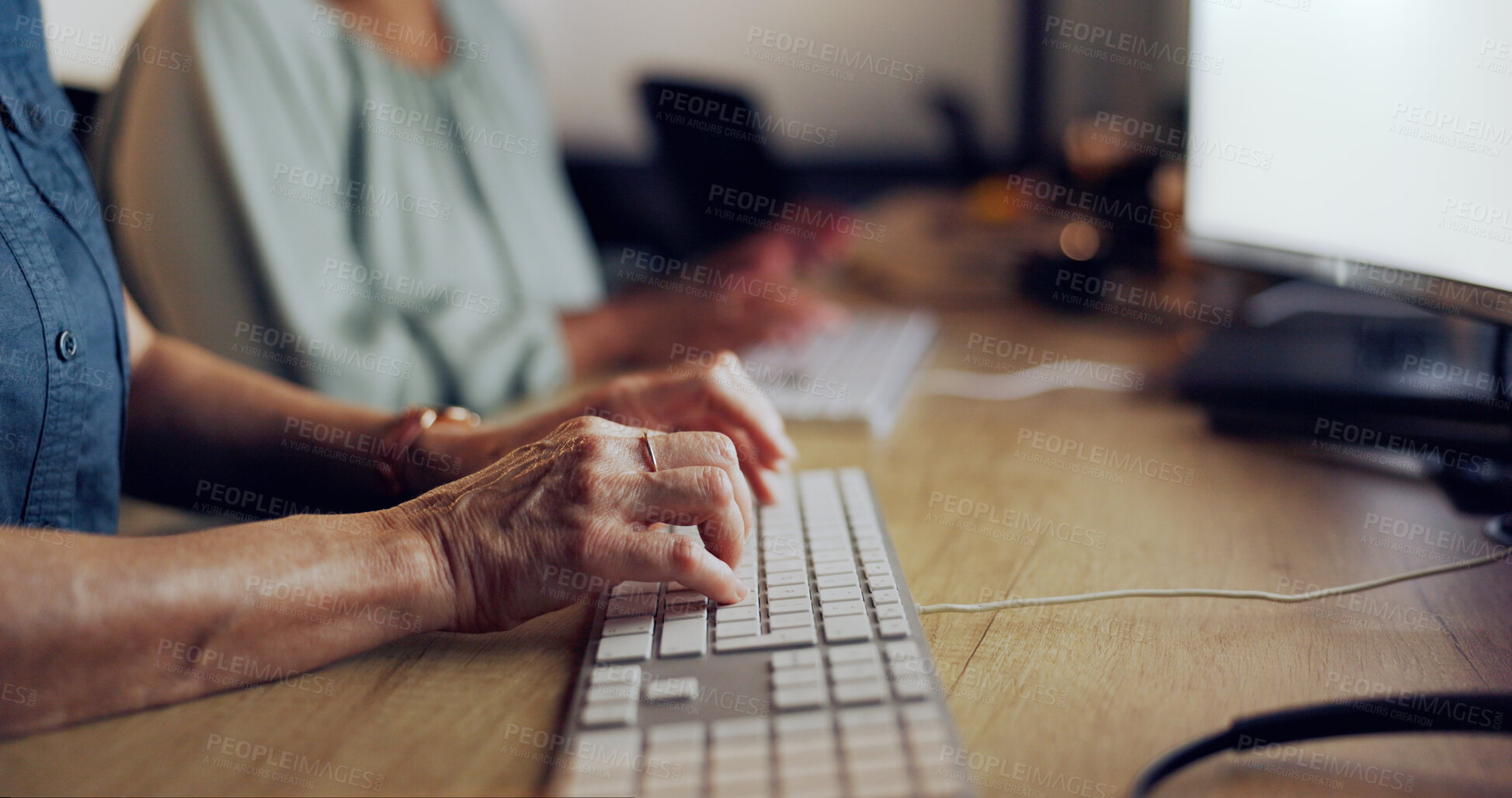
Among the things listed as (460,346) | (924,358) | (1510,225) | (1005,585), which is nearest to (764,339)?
(924,358)

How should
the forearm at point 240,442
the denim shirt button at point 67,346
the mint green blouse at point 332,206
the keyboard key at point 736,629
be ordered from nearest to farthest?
1. the keyboard key at point 736,629
2. the denim shirt button at point 67,346
3. the forearm at point 240,442
4. the mint green blouse at point 332,206

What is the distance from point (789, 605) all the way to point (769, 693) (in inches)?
3.1

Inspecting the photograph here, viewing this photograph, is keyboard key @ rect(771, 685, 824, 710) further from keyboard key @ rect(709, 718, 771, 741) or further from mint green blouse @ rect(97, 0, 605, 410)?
mint green blouse @ rect(97, 0, 605, 410)

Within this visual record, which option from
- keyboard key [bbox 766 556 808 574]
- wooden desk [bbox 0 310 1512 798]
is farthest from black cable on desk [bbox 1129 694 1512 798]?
keyboard key [bbox 766 556 808 574]

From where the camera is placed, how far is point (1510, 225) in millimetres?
571

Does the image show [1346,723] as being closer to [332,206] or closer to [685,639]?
[685,639]

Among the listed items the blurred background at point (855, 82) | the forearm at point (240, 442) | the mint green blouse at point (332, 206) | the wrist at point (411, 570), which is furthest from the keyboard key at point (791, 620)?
the blurred background at point (855, 82)

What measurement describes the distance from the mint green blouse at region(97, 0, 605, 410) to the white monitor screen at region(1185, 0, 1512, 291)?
2.54 ft

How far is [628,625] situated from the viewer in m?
0.49

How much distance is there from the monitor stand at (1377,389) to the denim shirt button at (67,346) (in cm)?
90

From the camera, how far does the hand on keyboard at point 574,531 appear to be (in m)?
0.50

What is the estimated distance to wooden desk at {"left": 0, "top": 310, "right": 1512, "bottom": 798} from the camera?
0.40 metres

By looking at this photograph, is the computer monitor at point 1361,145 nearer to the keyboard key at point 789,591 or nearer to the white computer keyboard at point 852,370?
the white computer keyboard at point 852,370

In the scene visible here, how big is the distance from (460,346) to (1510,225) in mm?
964
